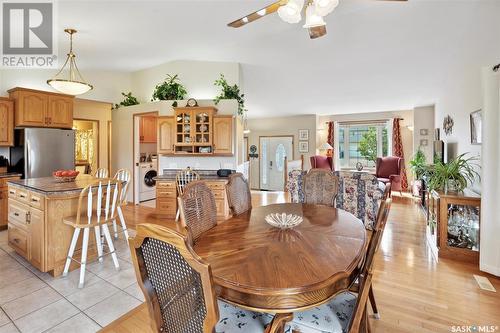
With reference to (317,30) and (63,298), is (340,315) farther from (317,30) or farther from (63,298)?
(63,298)

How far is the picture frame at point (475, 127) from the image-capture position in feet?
9.50

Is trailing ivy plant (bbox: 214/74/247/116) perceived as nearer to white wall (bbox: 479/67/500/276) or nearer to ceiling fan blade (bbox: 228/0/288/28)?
ceiling fan blade (bbox: 228/0/288/28)

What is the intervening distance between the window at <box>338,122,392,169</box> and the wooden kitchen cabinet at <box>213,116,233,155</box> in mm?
5084

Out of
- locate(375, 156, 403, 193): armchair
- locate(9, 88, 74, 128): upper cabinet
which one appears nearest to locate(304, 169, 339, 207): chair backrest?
locate(9, 88, 74, 128): upper cabinet

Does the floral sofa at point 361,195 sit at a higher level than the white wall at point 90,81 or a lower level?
lower

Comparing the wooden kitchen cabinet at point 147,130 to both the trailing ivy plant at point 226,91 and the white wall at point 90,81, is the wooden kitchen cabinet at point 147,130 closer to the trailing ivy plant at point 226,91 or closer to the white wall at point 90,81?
the white wall at point 90,81

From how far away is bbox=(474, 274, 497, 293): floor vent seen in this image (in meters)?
2.27

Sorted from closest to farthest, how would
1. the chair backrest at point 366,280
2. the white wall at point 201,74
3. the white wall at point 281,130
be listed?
1. the chair backrest at point 366,280
2. the white wall at point 201,74
3. the white wall at point 281,130

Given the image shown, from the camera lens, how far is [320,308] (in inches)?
51.1

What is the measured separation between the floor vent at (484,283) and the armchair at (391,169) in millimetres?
4421

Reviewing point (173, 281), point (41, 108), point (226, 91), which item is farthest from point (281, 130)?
point (173, 281)

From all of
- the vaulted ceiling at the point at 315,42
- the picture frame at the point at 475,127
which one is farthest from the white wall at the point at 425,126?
the picture frame at the point at 475,127

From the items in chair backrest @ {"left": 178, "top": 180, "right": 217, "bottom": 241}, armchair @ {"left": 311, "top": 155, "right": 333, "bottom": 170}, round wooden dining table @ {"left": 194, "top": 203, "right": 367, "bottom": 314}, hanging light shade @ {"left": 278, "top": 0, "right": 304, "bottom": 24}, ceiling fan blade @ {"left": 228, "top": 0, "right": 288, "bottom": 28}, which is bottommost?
round wooden dining table @ {"left": 194, "top": 203, "right": 367, "bottom": 314}

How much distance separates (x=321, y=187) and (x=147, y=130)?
4.90m
